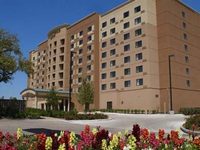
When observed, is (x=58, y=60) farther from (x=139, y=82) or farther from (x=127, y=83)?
(x=139, y=82)

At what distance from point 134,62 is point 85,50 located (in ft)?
55.6

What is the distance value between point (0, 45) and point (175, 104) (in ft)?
107

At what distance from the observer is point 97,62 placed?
66.9 metres

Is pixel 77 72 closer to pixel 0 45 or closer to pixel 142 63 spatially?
pixel 142 63

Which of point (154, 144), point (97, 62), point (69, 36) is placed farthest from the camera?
point (69, 36)

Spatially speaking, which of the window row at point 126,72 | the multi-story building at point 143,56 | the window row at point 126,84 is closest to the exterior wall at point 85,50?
the multi-story building at point 143,56

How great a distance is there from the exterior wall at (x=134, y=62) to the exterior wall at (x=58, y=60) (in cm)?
1723

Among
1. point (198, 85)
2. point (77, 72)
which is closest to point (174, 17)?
point (198, 85)

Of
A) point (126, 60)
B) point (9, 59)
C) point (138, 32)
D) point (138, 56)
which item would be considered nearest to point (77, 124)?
point (9, 59)

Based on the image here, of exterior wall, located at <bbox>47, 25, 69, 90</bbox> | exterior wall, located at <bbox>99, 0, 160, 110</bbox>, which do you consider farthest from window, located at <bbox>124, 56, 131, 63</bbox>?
exterior wall, located at <bbox>47, 25, 69, 90</bbox>

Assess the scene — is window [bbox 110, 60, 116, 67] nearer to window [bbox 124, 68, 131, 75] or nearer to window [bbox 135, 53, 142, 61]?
window [bbox 124, 68, 131, 75]

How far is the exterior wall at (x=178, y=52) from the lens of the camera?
182 feet

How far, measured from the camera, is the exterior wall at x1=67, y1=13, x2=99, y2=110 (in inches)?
2635

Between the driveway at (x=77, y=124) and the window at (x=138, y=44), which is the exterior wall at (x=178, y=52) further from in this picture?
the driveway at (x=77, y=124)
